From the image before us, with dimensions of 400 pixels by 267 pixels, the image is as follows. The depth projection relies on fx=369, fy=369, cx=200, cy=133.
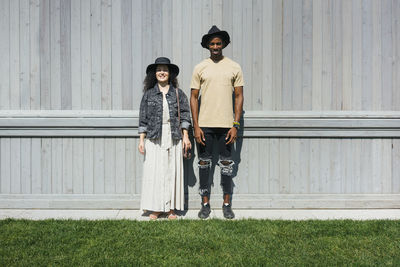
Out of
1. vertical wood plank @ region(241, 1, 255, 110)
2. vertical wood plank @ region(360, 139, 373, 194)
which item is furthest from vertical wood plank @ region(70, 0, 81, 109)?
vertical wood plank @ region(360, 139, 373, 194)

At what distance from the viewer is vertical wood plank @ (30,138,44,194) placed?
467cm

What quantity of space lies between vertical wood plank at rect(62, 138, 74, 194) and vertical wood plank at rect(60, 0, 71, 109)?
18.4 inches

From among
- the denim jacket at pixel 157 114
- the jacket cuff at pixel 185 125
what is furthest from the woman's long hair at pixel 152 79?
the jacket cuff at pixel 185 125

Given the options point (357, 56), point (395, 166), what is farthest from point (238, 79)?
point (395, 166)

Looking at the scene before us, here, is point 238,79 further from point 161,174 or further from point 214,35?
point 161,174

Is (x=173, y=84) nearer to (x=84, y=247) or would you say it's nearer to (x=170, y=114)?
(x=170, y=114)

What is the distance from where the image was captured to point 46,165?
15.4 feet

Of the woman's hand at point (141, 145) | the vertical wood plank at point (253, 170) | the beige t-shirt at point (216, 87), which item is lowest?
the vertical wood plank at point (253, 170)

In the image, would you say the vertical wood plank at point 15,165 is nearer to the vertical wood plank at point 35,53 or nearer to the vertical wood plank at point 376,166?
the vertical wood plank at point 35,53

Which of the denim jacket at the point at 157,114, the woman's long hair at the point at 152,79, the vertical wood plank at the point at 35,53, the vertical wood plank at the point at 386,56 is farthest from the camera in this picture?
the vertical wood plank at the point at 386,56

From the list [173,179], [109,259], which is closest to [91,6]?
[173,179]

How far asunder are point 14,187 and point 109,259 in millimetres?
2370

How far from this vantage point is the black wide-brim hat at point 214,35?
4.23m

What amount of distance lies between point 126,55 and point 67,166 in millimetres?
1594
